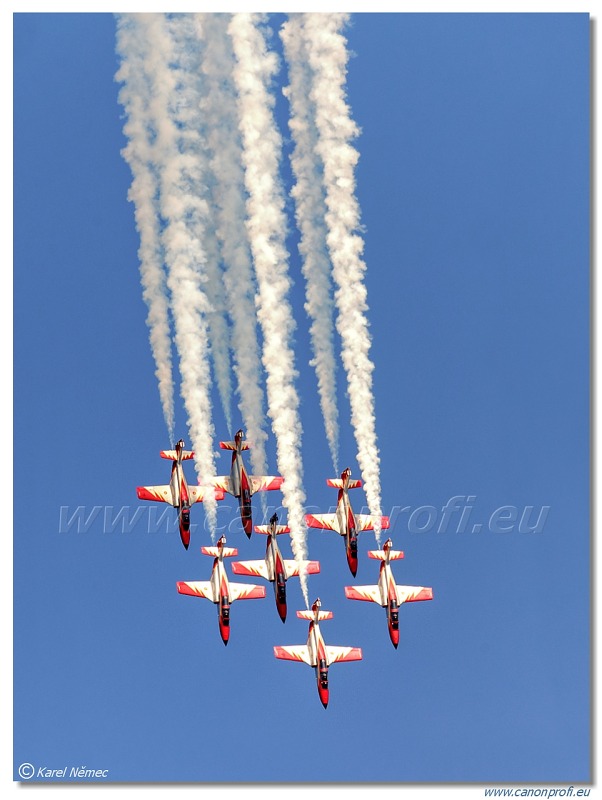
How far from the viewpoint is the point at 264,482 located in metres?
27.5

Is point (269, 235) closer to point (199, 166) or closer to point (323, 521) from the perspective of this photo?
point (199, 166)

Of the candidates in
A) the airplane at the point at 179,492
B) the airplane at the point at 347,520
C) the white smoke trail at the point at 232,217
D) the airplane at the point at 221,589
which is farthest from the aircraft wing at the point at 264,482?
the airplane at the point at 221,589

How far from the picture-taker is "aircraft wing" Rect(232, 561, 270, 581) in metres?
27.7

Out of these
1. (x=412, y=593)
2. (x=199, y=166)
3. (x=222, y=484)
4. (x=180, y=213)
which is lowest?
(x=412, y=593)

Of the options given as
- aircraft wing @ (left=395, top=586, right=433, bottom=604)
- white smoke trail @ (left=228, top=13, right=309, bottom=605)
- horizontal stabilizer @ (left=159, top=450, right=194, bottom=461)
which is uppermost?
white smoke trail @ (left=228, top=13, right=309, bottom=605)

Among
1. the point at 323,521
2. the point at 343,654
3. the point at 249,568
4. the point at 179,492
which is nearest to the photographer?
the point at 343,654

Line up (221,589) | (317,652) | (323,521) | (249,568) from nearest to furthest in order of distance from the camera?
(317,652)
(221,589)
(249,568)
(323,521)

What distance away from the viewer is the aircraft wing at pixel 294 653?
26734 millimetres

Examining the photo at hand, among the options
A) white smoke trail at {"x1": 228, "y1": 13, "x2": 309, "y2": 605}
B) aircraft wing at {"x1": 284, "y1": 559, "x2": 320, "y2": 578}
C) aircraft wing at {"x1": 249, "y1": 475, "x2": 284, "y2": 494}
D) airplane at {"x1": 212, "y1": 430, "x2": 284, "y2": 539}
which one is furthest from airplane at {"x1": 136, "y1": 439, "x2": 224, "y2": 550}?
white smoke trail at {"x1": 228, "y1": 13, "x2": 309, "y2": 605}

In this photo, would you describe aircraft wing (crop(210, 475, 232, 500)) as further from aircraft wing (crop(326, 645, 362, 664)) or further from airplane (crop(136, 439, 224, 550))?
aircraft wing (crop(326, 645, 362, 664))

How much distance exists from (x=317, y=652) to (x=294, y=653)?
22.0 inches

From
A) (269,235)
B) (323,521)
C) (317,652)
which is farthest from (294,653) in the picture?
(269,235)

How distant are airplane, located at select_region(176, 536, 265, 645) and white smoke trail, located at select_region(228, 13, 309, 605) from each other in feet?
7.51

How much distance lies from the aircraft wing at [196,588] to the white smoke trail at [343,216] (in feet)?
13.5
